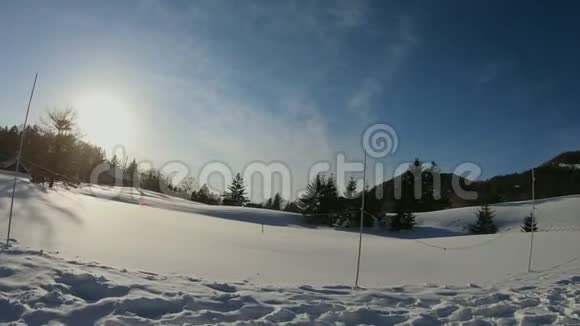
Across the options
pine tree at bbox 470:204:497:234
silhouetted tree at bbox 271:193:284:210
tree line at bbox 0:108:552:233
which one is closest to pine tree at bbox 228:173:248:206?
tree line at bbox 0:108:552:233

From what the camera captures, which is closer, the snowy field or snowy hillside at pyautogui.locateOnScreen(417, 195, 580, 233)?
the snowy field

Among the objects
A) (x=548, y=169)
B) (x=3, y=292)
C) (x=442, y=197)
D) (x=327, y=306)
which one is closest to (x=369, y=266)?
(x=327, y=306)

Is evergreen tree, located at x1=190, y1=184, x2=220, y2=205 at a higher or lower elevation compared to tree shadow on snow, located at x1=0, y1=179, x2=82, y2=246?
lower

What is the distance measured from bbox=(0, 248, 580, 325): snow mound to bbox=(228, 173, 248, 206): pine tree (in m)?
50.6

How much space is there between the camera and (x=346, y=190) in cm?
3722

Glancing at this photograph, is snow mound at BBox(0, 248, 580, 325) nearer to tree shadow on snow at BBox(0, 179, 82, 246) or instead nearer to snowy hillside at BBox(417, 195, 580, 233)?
tree shadow on snow at BBox(0, 179, 82, 246)

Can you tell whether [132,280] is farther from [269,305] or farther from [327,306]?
[327,306]

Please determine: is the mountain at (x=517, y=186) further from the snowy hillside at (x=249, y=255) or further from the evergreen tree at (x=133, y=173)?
the evergreen tree at (x=133, y=173)

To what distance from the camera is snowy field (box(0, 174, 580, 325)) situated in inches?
160

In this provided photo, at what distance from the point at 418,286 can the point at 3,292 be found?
19.4ft

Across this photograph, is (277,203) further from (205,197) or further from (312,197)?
(312,197)

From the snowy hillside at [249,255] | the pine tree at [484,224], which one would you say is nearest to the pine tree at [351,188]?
the pine tree at [484,224]

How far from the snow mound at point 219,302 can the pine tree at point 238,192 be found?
5063 centimetres

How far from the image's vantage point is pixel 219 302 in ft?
14.7
